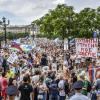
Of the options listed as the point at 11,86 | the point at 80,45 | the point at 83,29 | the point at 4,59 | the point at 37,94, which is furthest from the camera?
the point at 83,29

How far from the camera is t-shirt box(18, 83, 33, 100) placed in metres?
15.8

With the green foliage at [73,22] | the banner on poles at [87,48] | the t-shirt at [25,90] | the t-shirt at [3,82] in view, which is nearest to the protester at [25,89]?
the t-shirt at [25,90]

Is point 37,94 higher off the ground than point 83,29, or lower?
lower

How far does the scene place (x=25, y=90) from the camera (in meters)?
15.8

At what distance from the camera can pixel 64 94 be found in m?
18.2

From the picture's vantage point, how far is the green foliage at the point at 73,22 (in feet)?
236

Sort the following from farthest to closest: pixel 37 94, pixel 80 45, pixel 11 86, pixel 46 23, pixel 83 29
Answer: pixel 46 23 → pixel 83 29 → pixel 80 45 → pixel 37 94 → pixel 11 86

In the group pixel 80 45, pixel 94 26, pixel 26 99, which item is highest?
pixel 94 26

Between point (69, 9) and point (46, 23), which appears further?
point (46, 23)

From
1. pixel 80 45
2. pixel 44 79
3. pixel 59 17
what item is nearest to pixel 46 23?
pixel 59 17

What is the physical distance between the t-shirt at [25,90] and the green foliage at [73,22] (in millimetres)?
54559

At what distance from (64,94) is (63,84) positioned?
1.28ft

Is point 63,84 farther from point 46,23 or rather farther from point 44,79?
point 46,23

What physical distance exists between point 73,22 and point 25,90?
5879cm
